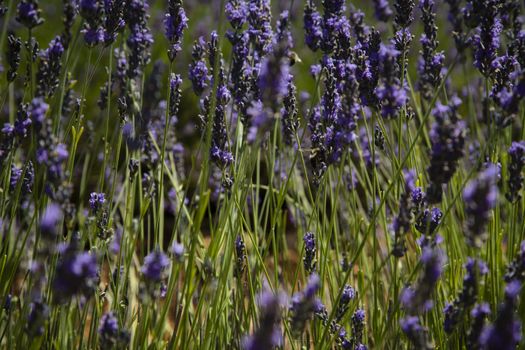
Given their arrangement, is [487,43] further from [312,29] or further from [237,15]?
[237,15]

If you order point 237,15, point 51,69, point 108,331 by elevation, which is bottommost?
point 108,331

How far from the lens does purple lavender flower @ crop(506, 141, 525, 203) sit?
5.09ft

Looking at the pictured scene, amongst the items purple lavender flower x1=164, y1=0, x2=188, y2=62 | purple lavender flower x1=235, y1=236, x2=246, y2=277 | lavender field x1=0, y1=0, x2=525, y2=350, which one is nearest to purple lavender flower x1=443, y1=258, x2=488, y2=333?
lavender field x1=0, y1=0, x2=525, y2=350

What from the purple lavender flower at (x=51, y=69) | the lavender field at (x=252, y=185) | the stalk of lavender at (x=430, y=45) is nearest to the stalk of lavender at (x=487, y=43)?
the lavender field at (x=252, y=185)

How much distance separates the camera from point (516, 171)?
5.14 ft

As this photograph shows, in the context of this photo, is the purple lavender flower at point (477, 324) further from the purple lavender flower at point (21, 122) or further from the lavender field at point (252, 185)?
the purple lavender flower at point (21, 122)

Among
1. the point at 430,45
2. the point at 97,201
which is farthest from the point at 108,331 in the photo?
the point at 430,45

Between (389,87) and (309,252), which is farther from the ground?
(389,87)

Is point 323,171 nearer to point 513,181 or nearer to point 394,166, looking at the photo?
point 394,166

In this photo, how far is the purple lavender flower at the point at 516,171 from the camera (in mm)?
1551

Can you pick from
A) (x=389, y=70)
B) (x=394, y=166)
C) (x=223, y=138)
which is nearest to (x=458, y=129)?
(x=389, y=70)

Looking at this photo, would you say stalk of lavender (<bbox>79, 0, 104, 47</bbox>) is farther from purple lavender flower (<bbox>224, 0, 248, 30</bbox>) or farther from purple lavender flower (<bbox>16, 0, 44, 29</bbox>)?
purple lavender flower (<bbox>224, 0, 248, 30</bbox>)

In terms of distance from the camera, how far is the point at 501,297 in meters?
1.78

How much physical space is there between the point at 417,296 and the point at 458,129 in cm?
37
